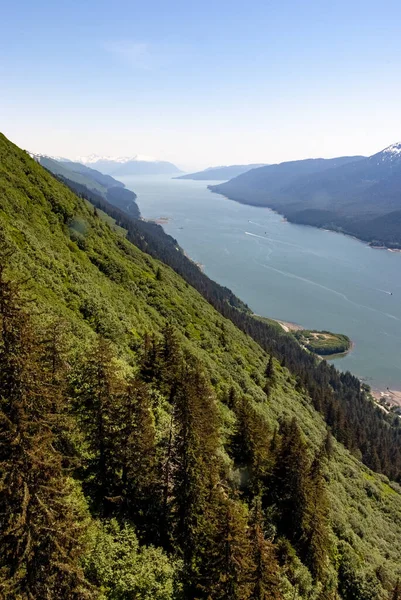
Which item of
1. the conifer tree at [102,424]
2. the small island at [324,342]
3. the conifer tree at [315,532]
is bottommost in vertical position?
the small island at [324,342]

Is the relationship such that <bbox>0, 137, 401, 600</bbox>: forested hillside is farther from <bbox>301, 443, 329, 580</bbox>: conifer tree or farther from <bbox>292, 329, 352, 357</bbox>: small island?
<bbox>292, 329, 352, 357</bbox>: small island

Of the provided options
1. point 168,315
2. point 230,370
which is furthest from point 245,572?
point 168,315

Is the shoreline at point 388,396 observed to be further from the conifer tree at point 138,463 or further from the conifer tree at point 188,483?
the conifer tree at point 138,463

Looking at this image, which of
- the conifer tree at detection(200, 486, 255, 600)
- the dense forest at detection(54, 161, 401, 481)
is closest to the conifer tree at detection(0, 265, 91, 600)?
the conifer tree at detection(200, 486, 255, 600)

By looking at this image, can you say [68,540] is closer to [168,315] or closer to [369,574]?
[369,574]

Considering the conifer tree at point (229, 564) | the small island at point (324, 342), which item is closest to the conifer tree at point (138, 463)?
the conifer tree at point (229, 564)

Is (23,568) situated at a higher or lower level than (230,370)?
higher
